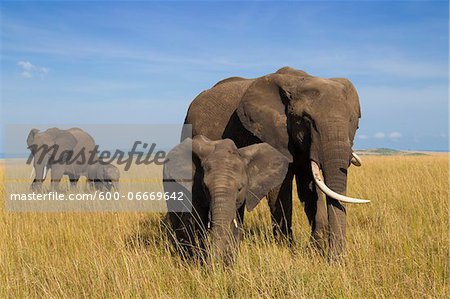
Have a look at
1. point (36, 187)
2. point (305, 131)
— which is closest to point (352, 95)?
point (305, 131)

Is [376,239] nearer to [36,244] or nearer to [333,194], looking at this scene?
[333,194]

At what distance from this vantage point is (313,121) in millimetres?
5973

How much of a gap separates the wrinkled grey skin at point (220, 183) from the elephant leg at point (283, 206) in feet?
3.34

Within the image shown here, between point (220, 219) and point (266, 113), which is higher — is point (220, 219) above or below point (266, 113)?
below

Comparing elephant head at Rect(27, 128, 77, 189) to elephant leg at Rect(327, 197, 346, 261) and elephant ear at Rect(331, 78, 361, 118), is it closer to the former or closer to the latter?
elephant ear at Rect(331, 78, 361, 118)

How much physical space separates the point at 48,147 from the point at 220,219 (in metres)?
14.2

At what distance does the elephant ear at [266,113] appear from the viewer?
6492 mm

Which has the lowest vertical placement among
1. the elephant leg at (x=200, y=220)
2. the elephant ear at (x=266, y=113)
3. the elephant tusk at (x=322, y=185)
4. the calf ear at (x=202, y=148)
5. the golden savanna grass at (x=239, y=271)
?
the golden savanna grass at (x=239, y=271)

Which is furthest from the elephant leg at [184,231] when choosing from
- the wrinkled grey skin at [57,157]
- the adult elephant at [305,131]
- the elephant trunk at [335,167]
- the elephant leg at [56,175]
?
the elephant leg at [56,175]

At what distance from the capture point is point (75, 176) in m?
17.2

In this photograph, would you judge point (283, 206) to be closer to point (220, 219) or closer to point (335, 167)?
point (335, 167)

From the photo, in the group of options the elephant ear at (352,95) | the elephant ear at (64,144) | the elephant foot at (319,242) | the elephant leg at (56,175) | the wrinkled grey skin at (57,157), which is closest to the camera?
the elephant foot at (319,242)

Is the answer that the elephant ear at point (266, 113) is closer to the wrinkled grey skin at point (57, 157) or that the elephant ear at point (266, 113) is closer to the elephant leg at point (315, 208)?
the elephant leg at point (315, 208)

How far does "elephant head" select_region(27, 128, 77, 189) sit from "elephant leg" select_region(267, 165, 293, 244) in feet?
38.1
